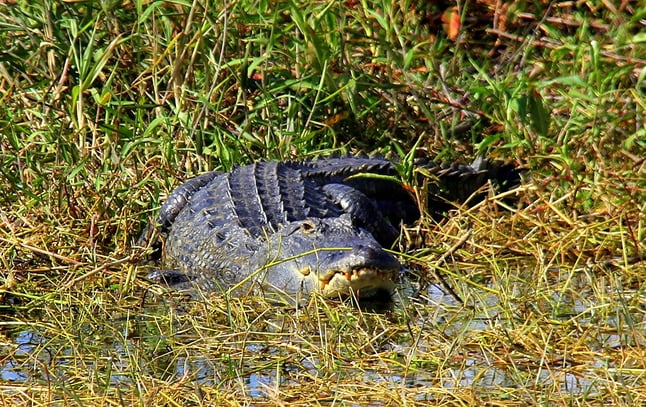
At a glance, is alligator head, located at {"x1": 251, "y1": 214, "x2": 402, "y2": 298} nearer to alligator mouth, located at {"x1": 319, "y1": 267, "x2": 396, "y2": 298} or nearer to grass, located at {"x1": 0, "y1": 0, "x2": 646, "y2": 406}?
alligator mouth, located at {"x1": 319, "y1": 267, "x2": 396, "y2": 298}

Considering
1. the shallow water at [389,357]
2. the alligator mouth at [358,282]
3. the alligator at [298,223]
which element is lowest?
the alligator at [298,223]

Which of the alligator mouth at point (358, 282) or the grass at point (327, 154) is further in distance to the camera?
the alligator mouth at point (358, 282)

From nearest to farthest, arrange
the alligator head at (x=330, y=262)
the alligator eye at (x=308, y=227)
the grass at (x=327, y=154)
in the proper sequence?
the grass at (x=327, y=154) → the alligator head at (x=330, y=262) → the alligator eye at (x=308, y=227)

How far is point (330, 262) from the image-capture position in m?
4.47

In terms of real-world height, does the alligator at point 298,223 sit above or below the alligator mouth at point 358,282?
below

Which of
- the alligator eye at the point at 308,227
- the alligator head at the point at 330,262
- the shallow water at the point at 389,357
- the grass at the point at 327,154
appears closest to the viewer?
the shallow water at the point at 389,357

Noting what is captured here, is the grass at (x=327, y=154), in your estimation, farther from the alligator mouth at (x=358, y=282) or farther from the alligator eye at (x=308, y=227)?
the alligator eye at (x=308, y=227)

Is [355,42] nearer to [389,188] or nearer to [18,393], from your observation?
[389,188]

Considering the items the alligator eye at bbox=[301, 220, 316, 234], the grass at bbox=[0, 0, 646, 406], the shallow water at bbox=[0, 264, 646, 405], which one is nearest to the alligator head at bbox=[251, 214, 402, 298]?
the alligator eye at bbox=[301, 220, 316, 234]

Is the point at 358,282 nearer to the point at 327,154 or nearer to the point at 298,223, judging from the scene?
the point at 298,223

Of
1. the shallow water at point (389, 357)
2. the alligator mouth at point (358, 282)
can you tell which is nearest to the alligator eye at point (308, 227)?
the alligator mouth at point (358, 282)

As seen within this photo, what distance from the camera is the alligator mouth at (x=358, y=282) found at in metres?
4.38

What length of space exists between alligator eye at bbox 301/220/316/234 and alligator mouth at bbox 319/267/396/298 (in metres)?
0.43

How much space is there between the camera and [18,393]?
10.4 feet
